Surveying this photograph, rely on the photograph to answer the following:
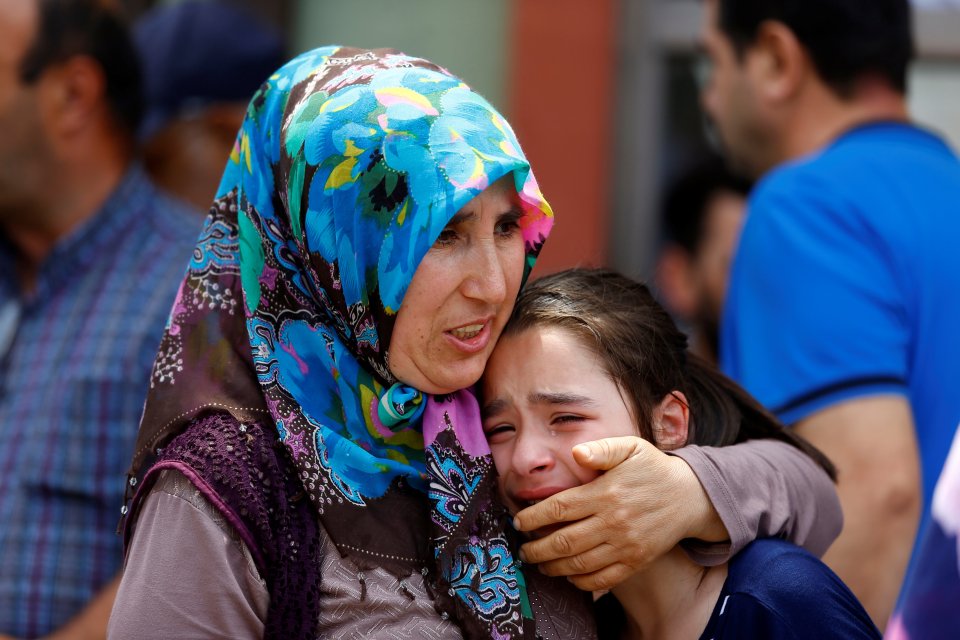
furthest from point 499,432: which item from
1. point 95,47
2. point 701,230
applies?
point 701,230

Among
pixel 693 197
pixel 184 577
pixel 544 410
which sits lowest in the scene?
pixel 693 197

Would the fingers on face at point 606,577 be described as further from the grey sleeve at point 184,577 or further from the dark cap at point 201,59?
the dark cap at point 201,59

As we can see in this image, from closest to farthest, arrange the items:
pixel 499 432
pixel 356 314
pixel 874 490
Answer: pixel 356 314, pixel 499 432, pixel 874 490

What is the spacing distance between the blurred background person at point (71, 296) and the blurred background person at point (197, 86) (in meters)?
0.53

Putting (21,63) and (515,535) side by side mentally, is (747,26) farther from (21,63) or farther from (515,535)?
(21,63)

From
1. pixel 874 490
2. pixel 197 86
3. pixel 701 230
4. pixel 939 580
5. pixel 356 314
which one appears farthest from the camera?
pixel 701 230

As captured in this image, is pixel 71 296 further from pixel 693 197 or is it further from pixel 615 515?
pixel 693 197

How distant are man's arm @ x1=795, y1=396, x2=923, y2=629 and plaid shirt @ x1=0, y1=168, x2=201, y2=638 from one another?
1.61 m

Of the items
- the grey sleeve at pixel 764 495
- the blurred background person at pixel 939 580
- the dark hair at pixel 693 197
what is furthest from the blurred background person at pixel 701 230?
the blurred background person at pixel 939 580

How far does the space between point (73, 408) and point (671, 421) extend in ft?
4.98

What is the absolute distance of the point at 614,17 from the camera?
14.8 feet

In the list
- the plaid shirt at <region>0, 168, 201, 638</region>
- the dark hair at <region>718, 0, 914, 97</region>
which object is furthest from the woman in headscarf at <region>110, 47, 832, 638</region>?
the dark hair at <region>718, 0, 914, 97</region>

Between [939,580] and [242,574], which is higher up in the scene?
[939,580]

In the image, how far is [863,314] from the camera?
2.45 m
